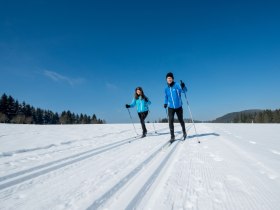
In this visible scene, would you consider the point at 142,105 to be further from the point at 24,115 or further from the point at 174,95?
the point at 24,115

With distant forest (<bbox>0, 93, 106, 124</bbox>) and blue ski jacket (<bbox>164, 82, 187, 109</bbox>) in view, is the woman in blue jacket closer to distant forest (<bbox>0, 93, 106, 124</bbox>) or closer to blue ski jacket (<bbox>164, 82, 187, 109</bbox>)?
blue ski jacket (<bbox>164, 82, 187, 109</bbox>)

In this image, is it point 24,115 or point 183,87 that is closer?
point 183,87

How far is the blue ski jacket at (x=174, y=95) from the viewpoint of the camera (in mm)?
8094

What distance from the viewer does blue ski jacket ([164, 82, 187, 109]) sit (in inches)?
319

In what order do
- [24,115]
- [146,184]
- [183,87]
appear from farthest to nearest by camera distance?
1. [24,115]
2. [183,87]
3. [146,184]

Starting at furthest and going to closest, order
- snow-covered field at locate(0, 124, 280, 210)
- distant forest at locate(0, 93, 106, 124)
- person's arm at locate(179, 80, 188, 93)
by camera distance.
A: distant forest at locate(0, 93, 106, 124) < person's arm at locate(179, 80, 188, 93) < snow-covered field at locate(0, 124, 280, 210)

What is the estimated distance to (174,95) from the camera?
8.09 metres

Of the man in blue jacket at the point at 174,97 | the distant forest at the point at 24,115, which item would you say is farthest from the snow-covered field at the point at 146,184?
the distant forest at the point at 24,115

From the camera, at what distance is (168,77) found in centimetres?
818

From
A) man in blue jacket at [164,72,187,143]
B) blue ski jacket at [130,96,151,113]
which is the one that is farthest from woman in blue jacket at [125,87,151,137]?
man in blue jacket at [164,72,187,143]

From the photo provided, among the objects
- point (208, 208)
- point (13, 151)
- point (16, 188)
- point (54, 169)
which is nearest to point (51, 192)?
point (16, 188)

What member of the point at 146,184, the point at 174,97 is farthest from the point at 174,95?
the point at 146,184

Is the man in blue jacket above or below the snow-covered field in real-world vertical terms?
above

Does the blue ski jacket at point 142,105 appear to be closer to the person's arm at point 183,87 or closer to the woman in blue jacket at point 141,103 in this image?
the woman in blue jacket at point 141,103
